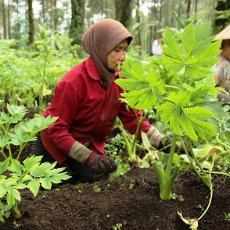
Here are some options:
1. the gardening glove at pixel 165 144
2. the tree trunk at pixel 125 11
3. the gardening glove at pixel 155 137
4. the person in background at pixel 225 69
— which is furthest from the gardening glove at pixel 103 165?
the tree trunk at pixel 125 11

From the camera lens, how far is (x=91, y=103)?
3.13 m

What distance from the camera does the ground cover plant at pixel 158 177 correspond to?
156 centimetres

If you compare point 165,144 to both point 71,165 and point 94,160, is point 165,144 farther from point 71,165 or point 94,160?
point 71,165

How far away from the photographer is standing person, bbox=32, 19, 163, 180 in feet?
9.86

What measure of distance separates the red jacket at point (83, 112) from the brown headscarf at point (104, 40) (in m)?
0.06

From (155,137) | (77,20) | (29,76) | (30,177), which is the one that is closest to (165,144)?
(155,137)

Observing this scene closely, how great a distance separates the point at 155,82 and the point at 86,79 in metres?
1.51

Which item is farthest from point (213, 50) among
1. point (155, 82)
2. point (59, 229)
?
point (59, 229)

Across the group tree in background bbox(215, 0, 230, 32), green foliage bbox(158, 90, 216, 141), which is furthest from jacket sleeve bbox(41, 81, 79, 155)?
tree in background bbox(215, 0, 230, 32)

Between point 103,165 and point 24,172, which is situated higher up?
point 24,172

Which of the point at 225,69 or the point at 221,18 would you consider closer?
the point at 225,69

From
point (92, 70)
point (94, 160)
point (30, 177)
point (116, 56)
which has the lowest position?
point (94, 160)

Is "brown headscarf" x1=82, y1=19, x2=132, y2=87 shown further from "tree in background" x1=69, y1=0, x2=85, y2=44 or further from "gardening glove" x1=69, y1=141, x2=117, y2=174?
"tree in background" x1=69, y1=0, x2=85, y2=44

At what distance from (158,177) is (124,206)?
0.22 m
